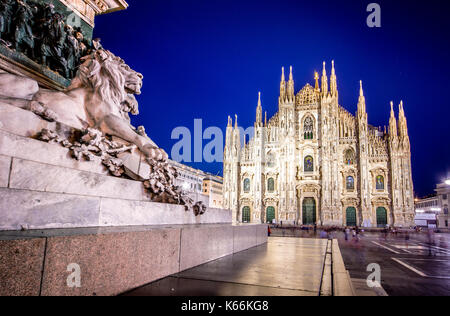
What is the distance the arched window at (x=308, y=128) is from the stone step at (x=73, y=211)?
34359 millimetres

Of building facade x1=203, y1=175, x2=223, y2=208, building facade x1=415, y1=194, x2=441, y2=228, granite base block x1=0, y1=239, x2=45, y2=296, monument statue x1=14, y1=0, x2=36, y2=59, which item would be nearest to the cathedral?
building facade x1=415, y1=194, x2=441, y2=228

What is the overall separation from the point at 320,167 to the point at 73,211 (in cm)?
3441

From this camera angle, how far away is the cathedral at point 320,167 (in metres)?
32.2

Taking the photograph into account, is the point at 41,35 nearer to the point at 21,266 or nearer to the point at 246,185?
the point at 21,266

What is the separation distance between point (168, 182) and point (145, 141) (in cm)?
72

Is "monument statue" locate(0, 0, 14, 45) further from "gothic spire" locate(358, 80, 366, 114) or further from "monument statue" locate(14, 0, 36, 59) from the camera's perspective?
"gothic spire" locate(358, 80, 366, 114)

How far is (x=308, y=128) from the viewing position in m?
36.5

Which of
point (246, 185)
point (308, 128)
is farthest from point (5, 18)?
Answer: point (308, 128)

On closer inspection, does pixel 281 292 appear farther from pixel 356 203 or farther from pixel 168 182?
pixel 356 203

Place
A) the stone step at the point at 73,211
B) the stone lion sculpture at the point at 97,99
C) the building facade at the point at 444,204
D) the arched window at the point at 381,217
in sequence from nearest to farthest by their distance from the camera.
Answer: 1. the stone step at the point at 73,211
2. the stone lion sculpture at the point at 97,99
3. the arched window at the point at 381,217
4. the building facade at the point at 444,204

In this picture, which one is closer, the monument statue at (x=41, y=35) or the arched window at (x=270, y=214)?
the monument statue at (x=41, y=35)

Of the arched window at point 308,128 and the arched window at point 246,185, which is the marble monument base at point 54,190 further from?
the arched window at point 308,128

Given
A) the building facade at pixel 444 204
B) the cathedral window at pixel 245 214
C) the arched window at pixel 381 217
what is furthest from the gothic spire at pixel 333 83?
the building facade at pixel 444 204
